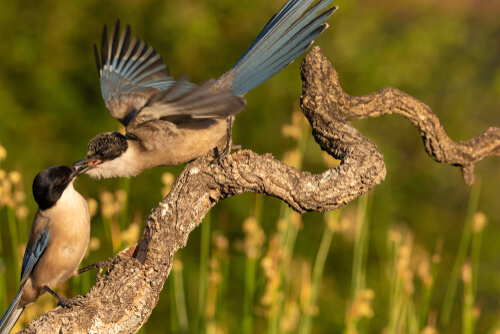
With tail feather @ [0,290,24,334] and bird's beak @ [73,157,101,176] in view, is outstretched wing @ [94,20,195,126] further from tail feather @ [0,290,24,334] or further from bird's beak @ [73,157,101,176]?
tail feather @ [0,290,24,334]

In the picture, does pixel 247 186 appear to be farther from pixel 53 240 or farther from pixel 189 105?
pixel 53 240

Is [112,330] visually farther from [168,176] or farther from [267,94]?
[267,94]

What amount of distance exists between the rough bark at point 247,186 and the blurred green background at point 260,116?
2.09 metres

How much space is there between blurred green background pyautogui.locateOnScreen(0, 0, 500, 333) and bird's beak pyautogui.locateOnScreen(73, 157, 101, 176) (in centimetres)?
219

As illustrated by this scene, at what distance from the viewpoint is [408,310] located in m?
3.34

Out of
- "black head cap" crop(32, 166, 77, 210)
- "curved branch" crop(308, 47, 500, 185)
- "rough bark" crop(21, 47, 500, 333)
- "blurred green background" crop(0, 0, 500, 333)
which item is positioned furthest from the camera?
"blurred green background" crop(0, 0, 500, 333)

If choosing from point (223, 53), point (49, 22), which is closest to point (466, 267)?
point (223, 53)

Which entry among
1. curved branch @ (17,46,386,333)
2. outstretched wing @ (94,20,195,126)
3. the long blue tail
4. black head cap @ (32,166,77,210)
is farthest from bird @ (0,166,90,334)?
the long blue tail

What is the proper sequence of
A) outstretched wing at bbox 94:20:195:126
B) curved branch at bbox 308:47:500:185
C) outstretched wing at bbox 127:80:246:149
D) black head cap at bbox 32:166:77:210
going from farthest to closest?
outstretched wing at bbox 94:20:195:126
curved branch at bbox 308:47:500:185
black head cap at bbox 32:166:77:210
outstretched wing at bbox 127:80:246:149

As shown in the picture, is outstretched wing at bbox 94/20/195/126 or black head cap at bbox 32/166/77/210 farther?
outstretched wing at bbox 94/20/195/126

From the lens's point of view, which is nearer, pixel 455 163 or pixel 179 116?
pixel 179 116

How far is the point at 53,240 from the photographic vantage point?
97.9 inches

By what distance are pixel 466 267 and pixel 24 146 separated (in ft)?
10.7

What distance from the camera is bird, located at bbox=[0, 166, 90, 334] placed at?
244cm
